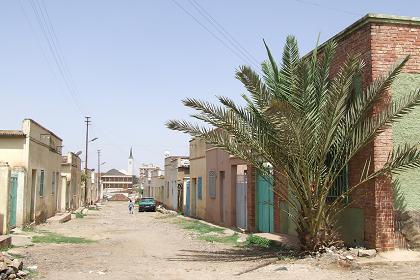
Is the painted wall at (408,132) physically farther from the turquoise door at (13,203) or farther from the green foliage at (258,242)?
the turquoise door at (13,203)

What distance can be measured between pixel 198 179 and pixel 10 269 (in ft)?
64.1

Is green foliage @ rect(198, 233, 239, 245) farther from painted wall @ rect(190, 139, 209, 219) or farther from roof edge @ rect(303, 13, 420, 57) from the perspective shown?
painted wall @ rect(190, 139, 209, 219)

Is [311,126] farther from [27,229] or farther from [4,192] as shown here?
[27,229]

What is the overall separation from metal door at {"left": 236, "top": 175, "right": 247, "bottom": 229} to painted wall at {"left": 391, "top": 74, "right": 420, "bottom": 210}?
8917 millimetres

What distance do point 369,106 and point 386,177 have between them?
5.26 feet

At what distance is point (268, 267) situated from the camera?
10086 millimetres

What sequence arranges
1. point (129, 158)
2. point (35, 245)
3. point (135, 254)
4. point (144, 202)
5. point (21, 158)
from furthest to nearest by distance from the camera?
point (129, 158)
point (144, 202)
point (21, 158)
point (35, 245)
point (135, 254)

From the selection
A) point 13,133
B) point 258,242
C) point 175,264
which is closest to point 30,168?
point 13,133

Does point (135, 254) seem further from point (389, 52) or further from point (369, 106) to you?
point (389, 52)

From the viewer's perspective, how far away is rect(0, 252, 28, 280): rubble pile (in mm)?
8797

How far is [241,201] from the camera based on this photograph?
65.3ft

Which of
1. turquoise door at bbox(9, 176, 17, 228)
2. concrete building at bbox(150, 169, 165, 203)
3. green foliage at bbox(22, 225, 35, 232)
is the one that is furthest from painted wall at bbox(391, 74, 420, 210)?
concrete building at bbox(150, 169, 165, 203)

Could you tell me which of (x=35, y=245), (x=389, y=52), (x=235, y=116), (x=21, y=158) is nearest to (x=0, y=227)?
(x=35, y=245)

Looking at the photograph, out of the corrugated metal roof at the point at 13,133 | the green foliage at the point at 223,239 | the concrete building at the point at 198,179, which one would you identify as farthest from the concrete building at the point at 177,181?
the green foliage at the point at 223,239
